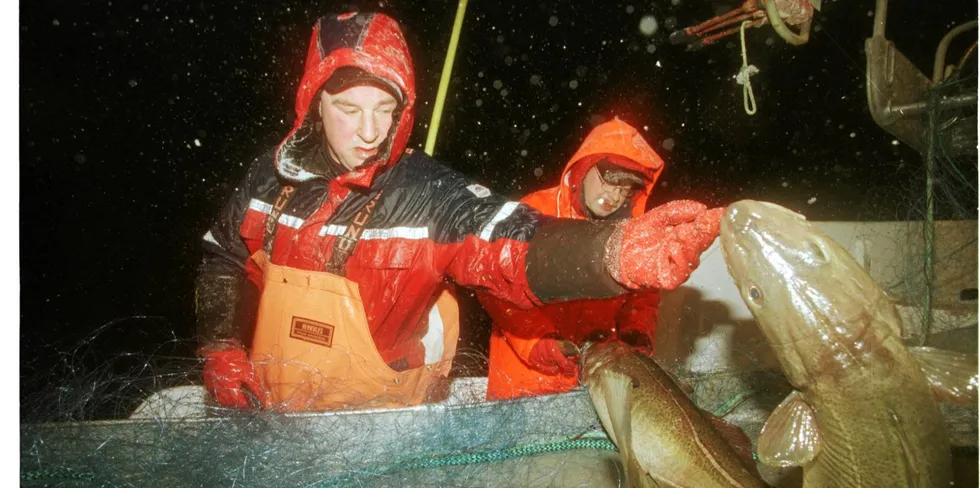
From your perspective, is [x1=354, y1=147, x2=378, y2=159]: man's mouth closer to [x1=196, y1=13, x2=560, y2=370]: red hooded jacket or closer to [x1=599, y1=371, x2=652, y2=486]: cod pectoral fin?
[x1=196, y1=13, x2=560, y2=370]: red hooded jacket

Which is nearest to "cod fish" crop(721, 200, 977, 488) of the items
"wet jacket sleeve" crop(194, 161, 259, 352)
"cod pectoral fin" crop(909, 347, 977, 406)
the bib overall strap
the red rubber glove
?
"cod pectoral fin" crop(909, 347, 977, 406)

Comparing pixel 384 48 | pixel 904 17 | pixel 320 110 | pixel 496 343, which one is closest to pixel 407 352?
pixel 496 343

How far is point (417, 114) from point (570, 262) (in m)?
8.69

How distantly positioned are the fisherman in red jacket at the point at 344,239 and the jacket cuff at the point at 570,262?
32cm

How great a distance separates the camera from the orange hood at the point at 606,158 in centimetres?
310

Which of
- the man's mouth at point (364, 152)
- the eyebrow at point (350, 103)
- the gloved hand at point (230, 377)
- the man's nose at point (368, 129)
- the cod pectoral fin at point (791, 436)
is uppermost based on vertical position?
the eyebrow at point (350, 103)

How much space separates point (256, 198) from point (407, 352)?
1.03m

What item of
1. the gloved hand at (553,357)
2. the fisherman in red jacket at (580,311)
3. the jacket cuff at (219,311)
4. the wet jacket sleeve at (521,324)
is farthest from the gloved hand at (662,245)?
the jacket cuff at (219,311)

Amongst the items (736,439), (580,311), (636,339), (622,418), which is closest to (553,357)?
(580,311)

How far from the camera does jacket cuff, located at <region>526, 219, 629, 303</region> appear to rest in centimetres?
143

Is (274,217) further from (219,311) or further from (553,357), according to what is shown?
(553,357)

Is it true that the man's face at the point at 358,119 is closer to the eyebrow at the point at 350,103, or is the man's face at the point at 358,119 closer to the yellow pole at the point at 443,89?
the eyebrow at the point at 350,103

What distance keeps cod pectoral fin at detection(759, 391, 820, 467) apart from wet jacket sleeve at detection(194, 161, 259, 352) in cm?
227
